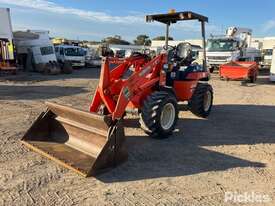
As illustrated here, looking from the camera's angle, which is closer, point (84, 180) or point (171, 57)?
point (84, 180)

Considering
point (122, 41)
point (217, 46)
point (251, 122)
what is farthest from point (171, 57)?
point (122, 41)

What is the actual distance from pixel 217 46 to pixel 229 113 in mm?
14653

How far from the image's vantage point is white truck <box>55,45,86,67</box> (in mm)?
26469

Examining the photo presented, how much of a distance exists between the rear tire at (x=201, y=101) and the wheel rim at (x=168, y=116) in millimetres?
1602

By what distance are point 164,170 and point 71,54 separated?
2279 centimetres

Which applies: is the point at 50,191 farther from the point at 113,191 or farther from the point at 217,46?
the point at 217,46

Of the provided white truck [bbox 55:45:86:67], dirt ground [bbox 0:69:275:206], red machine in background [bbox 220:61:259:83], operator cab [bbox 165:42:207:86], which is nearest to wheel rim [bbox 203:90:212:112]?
dirt ground [bbox 0:69:275:206]

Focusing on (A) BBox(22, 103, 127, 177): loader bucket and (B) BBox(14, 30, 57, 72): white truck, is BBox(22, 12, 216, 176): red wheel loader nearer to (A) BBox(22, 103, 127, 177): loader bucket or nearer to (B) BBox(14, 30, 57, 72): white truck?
(A) BBox(22, 103, 127, 177): loader bucket

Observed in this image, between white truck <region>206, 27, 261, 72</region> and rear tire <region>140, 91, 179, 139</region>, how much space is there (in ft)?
54.3

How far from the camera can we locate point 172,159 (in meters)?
5.91

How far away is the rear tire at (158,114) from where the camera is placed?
21.6 ft

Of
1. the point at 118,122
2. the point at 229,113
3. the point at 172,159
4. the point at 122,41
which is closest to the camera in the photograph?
the point at 118,122

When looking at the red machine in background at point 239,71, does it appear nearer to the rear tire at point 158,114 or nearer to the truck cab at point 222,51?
the truck cab at point 222,51

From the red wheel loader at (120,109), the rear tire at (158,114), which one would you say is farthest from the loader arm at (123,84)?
the rear tire at (158,114)
